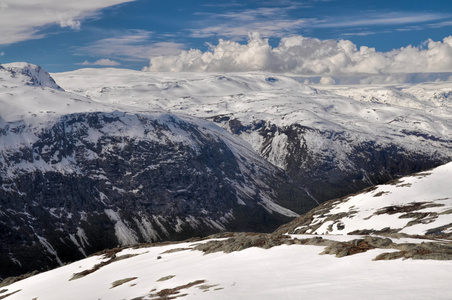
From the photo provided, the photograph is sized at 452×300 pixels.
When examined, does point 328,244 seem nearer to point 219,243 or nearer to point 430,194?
point 219,243

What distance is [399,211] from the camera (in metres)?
123

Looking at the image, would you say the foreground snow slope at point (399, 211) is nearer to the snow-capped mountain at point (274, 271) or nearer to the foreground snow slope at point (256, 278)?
the snow-capped mountain at point (274, 271)

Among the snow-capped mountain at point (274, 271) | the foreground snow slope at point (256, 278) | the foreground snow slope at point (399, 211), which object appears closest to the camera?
the foreground snow slope at point (256, 278)

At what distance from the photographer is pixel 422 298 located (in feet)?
98.5

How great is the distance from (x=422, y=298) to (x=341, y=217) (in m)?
113

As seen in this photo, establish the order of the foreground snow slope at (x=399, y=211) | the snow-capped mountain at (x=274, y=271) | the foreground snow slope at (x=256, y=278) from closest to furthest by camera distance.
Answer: the foreground snow slope at (x=256, y=278), the snow-capped mountain at (x=274, y=271), the foreground snow slope at (x=399, y=211)

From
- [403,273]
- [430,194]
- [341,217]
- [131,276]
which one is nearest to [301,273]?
[403,273]

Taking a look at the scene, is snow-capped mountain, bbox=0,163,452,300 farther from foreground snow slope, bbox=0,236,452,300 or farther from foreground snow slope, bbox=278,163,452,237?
foreground snow slope, bbox=278,163,452,237

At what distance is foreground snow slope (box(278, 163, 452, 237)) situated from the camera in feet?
324

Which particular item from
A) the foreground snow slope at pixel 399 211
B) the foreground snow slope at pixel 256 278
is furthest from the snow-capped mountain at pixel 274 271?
the foreground snow slope at pixel 399 211

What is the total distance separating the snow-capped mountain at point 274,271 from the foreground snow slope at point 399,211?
1248 mm

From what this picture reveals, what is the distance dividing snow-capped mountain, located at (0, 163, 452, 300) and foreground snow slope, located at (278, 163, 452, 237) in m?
1.25

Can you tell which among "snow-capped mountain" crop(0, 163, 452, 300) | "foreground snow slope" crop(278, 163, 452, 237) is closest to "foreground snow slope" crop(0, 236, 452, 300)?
"snow-capped mountain" crop(0, 163, 452, 300)

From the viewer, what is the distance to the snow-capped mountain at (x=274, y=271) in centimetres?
3591
